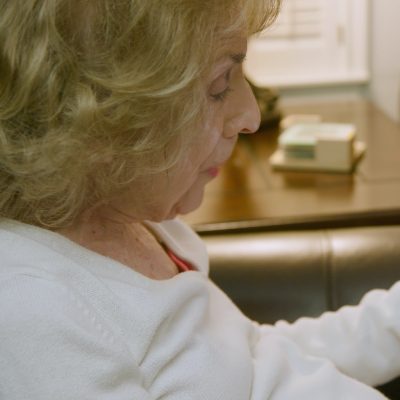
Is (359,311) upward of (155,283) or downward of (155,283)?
downward

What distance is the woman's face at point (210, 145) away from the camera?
2.27 ft

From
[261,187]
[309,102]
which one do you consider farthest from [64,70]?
[309,102]

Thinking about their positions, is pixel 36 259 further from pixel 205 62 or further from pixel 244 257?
pixel 244 257

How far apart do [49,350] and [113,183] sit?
174 mm

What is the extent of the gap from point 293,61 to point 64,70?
5.38 ft

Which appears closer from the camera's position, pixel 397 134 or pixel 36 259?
pixel 36 259

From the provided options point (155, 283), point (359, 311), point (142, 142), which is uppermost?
point (142, 142)

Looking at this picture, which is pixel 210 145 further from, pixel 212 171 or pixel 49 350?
pixel 49 350

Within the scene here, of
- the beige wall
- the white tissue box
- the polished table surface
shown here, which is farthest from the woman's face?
the beige wall

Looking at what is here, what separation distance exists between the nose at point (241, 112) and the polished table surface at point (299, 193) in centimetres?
49

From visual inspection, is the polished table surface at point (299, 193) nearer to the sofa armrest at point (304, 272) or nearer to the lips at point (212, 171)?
the sofa armrest at point (304, 272)

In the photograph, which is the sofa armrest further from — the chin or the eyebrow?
the eyebrow

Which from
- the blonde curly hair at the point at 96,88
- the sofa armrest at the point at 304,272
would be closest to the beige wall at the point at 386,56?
the sofa armrest at the point at 304,272

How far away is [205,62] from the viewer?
2.13ft
